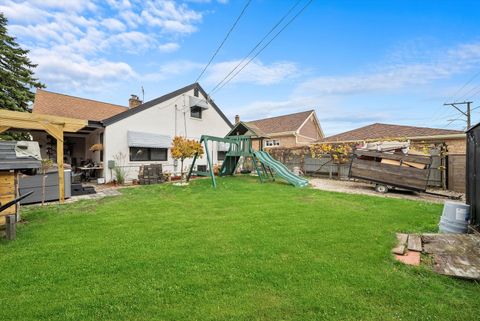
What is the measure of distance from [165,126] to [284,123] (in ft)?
55.8

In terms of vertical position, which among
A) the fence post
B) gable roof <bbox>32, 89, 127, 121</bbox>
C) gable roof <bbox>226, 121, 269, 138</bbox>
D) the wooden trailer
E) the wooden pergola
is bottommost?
the fence post

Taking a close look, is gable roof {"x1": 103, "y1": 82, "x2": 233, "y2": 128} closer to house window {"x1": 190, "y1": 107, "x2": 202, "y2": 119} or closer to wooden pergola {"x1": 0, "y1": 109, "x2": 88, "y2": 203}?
house window {"x1": 190, "y1": 107, "x2": 202, "y2": 119}

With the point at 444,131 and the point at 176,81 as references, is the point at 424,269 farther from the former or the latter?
the point at 444,131

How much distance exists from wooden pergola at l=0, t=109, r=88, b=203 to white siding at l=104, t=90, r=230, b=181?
15.6ft

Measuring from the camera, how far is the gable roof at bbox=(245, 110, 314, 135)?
26.7 m

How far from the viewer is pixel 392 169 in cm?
1005

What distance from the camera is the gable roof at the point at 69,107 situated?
507 inches


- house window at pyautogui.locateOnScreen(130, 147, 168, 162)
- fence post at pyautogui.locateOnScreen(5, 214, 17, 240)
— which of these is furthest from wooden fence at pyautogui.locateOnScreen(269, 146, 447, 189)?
fence post at pyautogui.locateOnScreen(5, 214, 17, 240)

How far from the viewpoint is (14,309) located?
2.32m

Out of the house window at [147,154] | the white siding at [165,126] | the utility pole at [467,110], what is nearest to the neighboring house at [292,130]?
the white siding at [165,126]

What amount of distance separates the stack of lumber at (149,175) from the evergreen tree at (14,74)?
11998 millimetres

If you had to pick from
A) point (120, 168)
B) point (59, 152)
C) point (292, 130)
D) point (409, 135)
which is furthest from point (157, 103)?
point (409, 135)

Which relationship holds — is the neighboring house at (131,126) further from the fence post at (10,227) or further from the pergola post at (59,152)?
the fence post at (10,227)

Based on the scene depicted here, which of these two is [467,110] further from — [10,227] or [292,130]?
[10,227]
